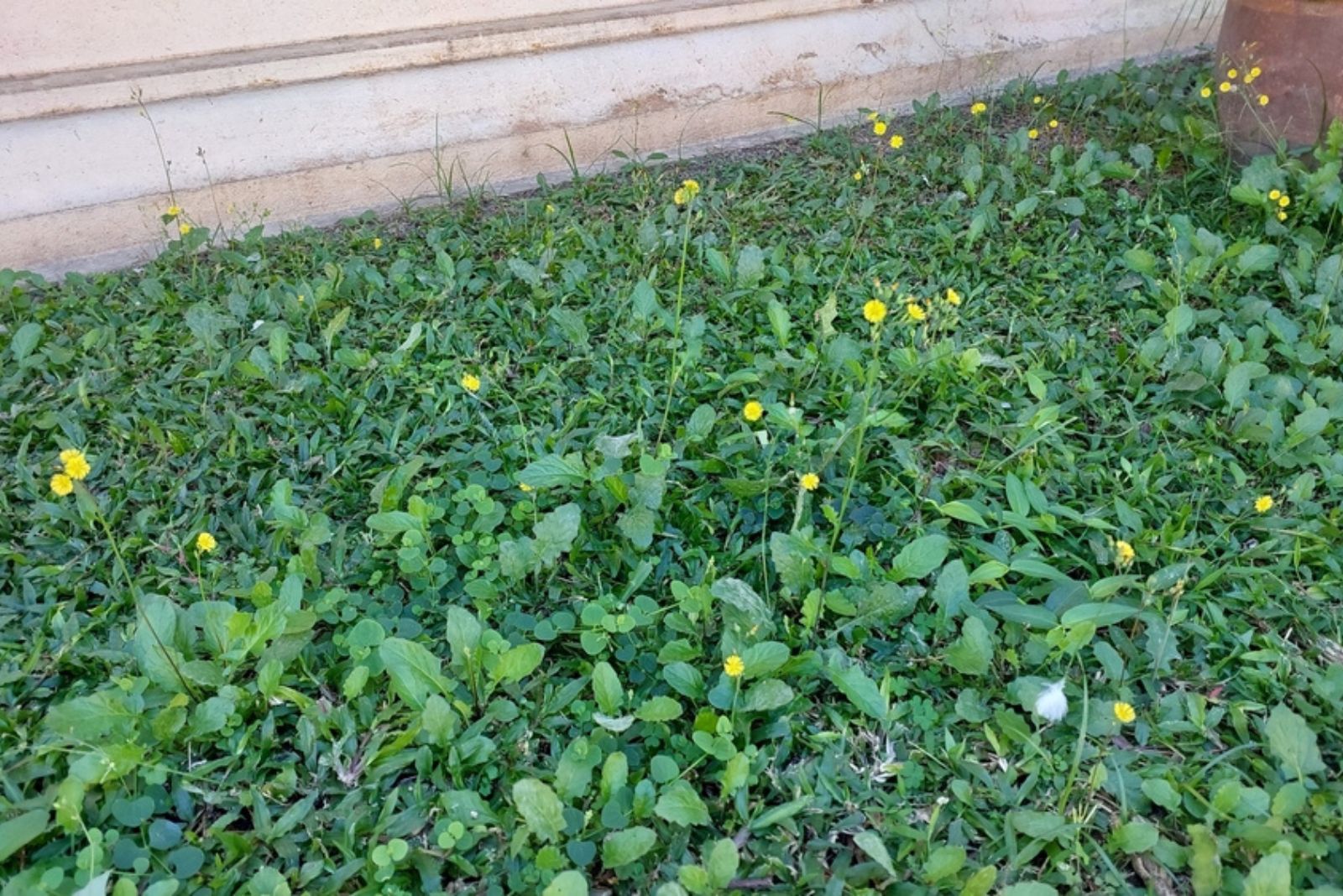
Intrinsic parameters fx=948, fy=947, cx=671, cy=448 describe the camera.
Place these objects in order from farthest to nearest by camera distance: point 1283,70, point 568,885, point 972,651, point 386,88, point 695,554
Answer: point 386,88 → point 1283,70 → point 695,554 → point 972,651 → point 568,885

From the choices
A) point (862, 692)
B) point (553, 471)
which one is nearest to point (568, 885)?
point (862, 692)

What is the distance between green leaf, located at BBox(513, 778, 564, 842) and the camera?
140 centimetres

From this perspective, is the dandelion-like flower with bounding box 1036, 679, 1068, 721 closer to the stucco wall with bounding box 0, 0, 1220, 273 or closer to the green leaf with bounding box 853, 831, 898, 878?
the green leaf with bounding box 853, 831, 898, 878

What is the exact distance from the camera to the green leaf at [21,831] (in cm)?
134

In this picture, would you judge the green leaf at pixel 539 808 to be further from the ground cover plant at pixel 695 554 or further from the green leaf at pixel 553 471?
the green leaf at pixel 553 471

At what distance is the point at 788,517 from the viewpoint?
6.48ft

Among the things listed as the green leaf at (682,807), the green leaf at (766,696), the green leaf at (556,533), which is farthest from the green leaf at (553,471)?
the green leaf at (682,807)

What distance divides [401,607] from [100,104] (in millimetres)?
1917

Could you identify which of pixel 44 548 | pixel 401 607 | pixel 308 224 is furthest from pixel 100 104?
pixel 401 607

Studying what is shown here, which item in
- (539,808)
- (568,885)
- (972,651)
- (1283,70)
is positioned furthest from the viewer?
(1283,70)

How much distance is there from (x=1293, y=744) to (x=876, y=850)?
27.9 inches

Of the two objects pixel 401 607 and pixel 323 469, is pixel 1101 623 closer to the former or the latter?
pixel 401 607

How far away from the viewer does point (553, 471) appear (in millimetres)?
1917

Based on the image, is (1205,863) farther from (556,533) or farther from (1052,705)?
(556,533)
